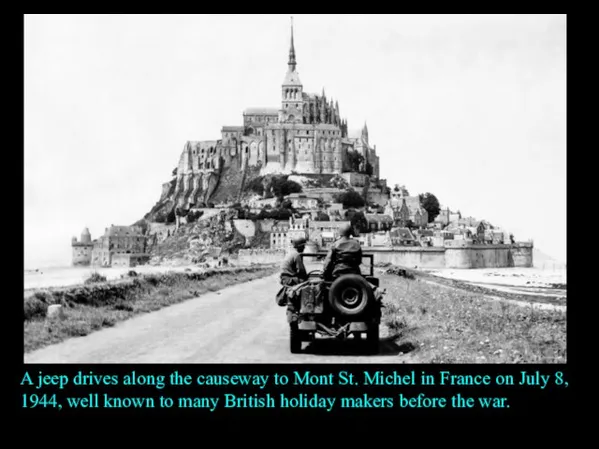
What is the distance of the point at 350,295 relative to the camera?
10750mm

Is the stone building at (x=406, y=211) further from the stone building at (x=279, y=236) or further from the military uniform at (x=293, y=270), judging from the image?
the military uniform at (x=293, y=270)

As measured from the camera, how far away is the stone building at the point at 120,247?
391ft

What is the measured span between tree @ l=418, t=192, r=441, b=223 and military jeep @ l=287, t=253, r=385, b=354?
4888 inches

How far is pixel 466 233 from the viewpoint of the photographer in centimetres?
11369

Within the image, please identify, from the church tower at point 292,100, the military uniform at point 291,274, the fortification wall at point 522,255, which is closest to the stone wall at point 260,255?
the fortification wall at point 522,255

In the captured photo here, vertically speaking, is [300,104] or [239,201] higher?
[300,104]

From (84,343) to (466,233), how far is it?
106 meters

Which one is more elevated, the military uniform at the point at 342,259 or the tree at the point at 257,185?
the tree at the point at 257,185

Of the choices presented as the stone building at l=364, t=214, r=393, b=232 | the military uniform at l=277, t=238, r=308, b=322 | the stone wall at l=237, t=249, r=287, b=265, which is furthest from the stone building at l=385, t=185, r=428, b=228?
the military uniform at l=277, t=238, r=308, b=322

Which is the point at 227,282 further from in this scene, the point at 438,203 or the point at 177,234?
the point at 438,203

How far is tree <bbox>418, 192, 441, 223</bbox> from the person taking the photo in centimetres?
13362

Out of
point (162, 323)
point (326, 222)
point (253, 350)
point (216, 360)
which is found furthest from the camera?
point (326, 222)
